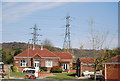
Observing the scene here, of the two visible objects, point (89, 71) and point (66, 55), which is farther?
point (66, 55)

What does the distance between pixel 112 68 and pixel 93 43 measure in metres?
1.88

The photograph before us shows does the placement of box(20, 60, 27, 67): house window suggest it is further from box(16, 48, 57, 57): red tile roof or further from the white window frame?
box(16, 48, 57, 57): red tile roof

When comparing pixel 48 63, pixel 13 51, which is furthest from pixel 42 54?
pixel 13 51

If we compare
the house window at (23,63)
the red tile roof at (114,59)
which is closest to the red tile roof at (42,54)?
the house window at (23,63)

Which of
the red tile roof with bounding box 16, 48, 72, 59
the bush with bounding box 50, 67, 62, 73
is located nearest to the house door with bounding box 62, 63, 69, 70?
the red tile roof with bounding box 16, 48, 72, 59

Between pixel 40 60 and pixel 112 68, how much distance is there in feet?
38.5

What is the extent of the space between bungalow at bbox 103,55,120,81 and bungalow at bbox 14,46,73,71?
10.2 m

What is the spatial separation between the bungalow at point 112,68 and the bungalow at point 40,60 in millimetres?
10176

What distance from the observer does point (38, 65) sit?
24156 mm

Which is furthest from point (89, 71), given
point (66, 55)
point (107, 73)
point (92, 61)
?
point (66, 55)

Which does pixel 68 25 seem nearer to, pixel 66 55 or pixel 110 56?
pixel 66 55

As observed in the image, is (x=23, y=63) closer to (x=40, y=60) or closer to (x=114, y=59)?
(x=40, y=60)

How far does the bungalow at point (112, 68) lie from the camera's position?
13102mm

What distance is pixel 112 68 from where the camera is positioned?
13344 mm
